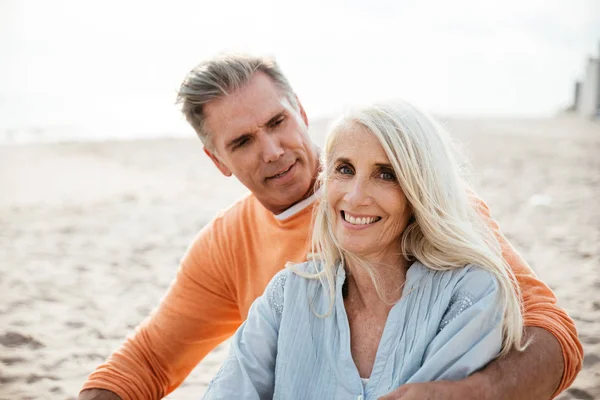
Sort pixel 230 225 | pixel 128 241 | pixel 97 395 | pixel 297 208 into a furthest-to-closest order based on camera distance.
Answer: pixel 128 241 → pixel 230 225 → pixel 297 208 → pixel 97 395

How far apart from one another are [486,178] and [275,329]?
10.9m

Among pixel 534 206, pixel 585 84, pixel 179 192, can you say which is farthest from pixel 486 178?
pixel 585 84

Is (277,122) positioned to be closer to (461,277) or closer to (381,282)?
(381,282)

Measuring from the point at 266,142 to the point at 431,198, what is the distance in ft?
4.08

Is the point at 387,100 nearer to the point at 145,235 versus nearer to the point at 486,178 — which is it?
the point at 145,235

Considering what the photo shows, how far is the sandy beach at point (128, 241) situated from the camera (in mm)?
4395

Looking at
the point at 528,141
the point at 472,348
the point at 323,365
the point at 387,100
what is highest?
the point at 387,100

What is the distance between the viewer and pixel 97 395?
2824 millimetres

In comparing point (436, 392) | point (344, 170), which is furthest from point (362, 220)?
point (436, 392)

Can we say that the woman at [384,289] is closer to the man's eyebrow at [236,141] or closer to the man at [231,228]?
the man at [231,228]

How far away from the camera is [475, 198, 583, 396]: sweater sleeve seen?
7.37 feet

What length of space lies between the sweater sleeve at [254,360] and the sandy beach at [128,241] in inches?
41.7

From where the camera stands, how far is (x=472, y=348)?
201 cm

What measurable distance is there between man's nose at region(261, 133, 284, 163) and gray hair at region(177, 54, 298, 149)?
29 centimetres
